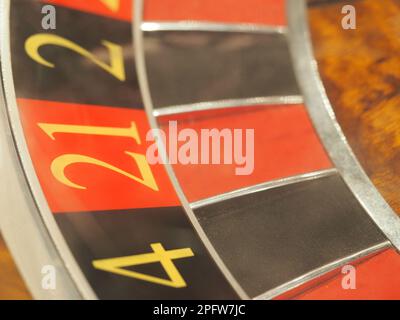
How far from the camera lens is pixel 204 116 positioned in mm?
1400

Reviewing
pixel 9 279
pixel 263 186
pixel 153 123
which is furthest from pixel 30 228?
pixel 263 186

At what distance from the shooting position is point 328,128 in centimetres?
139

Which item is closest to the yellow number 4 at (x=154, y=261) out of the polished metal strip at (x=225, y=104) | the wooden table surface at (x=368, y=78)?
the polished metal strip at (x=225, y=104)

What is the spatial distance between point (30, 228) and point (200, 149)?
0.45 metres

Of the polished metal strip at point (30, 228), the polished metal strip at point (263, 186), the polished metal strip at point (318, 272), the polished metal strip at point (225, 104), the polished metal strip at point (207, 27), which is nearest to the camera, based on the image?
the polished metal strip at point (30, 228)

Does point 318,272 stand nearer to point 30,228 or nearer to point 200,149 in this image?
point 200,149

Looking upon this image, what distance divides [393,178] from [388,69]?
11.3 inches

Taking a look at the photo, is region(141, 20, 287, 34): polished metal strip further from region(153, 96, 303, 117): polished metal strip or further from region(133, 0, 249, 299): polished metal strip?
region(153, 96, 303, 117): polished metal strip

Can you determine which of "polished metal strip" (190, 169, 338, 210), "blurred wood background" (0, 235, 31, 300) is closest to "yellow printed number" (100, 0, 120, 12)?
"polished metal strip" (190, 169, 338, 210)

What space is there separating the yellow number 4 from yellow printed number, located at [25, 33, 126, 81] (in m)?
0.47

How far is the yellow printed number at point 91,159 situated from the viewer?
1180mm

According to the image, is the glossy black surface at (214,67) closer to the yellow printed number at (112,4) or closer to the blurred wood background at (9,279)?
the yellow printed number at (112,4)
